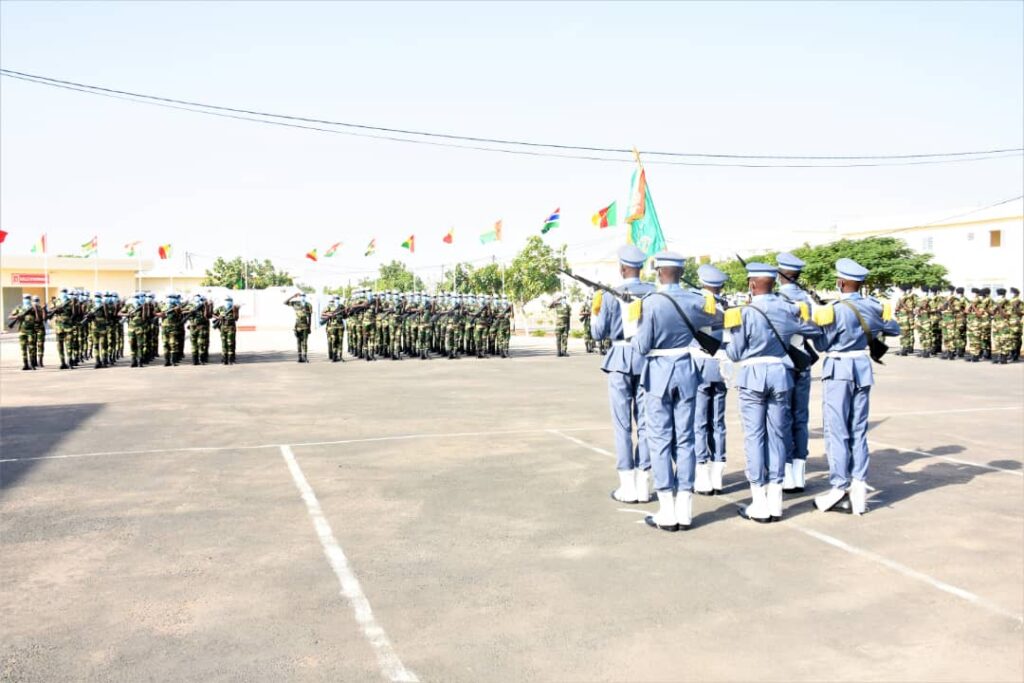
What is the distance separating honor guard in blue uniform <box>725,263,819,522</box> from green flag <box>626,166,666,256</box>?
7.30 metres

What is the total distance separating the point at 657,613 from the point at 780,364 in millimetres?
2774

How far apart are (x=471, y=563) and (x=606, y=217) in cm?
2207

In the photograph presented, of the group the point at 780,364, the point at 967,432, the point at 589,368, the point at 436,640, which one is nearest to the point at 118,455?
the point at 436,640

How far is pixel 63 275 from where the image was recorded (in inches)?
2048

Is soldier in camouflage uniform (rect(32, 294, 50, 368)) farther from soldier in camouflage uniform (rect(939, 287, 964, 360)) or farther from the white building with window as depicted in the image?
the white building with window

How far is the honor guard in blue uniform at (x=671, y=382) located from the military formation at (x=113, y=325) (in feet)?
56.0

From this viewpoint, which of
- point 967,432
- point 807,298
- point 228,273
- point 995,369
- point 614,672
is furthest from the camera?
point 228,273

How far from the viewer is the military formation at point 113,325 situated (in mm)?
20641

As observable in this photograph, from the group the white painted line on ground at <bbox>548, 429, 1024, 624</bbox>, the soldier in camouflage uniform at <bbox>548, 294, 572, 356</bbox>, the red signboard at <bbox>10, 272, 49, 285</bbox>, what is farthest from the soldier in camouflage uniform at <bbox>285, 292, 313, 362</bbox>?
the red signboard at <bbox>10, 272, 49, 285</bbox>

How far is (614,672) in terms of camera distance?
405 cm

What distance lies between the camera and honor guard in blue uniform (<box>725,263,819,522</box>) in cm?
677

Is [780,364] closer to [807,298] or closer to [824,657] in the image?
[807,298]

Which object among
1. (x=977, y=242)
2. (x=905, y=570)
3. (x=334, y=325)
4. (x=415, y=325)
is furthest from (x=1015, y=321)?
(x=977, y=242)

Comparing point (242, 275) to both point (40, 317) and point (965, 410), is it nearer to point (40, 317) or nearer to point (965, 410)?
point (40, 317)
